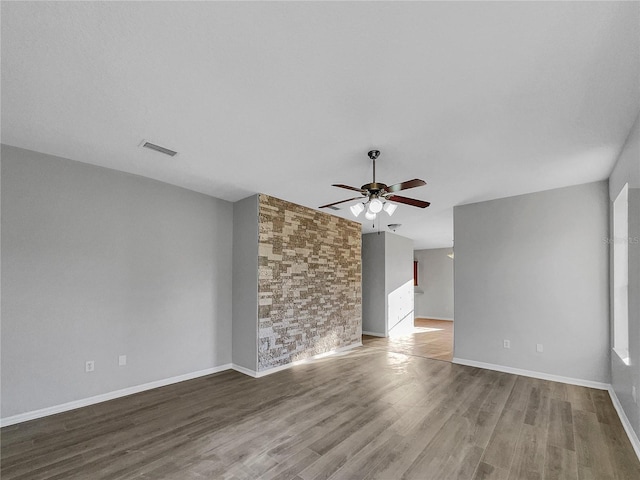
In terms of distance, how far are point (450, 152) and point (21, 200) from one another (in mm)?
4349

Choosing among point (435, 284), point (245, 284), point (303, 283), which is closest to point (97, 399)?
point (245, 284)

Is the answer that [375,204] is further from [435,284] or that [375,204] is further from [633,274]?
[435,284]

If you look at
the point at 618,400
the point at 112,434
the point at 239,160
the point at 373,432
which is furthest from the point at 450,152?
the point at 112,434

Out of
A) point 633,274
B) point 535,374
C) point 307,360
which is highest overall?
point 633,274

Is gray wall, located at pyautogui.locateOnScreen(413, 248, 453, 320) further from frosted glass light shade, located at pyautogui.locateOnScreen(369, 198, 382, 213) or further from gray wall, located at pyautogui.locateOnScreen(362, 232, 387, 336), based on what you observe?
frosted glass light shade, located at pyautogui.locateOnScreen(369, 198, 382, 213)

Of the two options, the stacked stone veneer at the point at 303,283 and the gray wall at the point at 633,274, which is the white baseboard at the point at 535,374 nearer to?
the gray wall at the point at 633,274

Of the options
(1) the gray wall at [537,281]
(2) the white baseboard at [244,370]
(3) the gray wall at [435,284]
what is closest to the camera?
(1) the gray wall at [537,281]

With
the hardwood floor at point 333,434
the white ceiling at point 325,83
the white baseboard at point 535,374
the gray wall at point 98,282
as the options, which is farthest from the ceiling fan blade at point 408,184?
the white baseboard at point 535,374

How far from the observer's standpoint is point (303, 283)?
5.31 metres

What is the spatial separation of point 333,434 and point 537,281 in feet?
12.1

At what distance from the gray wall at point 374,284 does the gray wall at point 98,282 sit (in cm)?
415

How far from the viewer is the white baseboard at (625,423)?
8.38 feet

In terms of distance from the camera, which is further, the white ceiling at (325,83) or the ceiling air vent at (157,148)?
the ceiling air vent at (157,148)

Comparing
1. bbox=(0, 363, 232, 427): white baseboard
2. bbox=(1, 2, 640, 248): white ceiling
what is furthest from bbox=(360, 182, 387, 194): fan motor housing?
bbox=(0, 363, 232, 427): white baseboard
